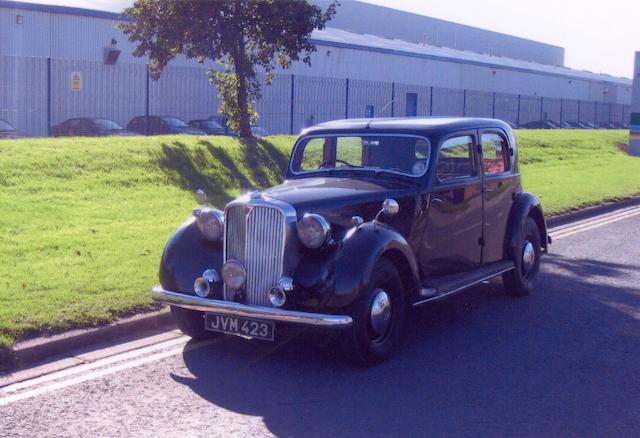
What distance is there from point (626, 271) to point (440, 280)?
3.94 m

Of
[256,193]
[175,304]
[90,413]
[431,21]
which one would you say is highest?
[431,21]

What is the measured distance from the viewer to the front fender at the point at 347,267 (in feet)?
20.1

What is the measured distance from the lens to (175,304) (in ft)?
21.4

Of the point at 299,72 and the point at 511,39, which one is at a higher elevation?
the point at 511,39

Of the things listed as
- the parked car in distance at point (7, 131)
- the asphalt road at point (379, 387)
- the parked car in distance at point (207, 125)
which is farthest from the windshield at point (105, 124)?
the asphalt road at point (379, 387)

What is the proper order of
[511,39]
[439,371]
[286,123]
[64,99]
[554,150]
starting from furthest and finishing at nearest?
[511,39], [286,123], [554,150], [64,99], [439,371]

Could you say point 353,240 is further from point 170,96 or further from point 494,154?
point 170,96

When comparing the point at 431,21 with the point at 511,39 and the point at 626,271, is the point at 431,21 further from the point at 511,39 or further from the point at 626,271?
the point at 626,271

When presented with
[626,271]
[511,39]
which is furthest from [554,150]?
[511,39]

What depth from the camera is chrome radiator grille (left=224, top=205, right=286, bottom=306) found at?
631 cm

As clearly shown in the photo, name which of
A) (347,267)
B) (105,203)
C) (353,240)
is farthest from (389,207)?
(105,203)

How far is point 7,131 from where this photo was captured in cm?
2289

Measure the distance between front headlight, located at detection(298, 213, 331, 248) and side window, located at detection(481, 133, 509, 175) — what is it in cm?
276

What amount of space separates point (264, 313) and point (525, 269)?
4.00 m
